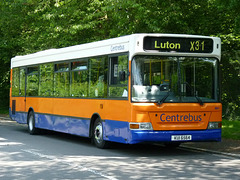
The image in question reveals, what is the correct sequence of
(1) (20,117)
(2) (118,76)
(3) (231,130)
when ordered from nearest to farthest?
(2) (118,76), (3) (231,130), (1) (20,117)

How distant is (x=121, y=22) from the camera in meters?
22.7

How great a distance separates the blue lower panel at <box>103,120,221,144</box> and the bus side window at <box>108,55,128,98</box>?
0.75m

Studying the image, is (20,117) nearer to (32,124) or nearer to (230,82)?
(32,124)

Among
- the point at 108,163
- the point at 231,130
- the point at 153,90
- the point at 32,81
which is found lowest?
the point at 108,163

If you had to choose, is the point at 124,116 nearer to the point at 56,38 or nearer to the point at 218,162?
the point at 218,162

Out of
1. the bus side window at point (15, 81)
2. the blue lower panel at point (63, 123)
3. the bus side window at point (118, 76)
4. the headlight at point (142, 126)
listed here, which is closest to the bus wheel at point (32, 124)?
the blue lower panel at point (63, 123)

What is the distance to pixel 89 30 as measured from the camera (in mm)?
28156

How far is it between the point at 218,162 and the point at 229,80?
490 inches

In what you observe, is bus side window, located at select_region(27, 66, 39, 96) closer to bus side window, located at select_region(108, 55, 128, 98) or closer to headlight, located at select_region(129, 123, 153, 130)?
bus side window, located at select_region(108, 55, 128, 98)

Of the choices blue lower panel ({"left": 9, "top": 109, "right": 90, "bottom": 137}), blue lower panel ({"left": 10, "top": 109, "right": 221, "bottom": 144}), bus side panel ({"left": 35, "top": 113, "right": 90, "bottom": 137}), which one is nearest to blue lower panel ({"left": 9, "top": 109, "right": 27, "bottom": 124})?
blue lower panel ({"left": 9, "top": 109, "right": 90, "bottom": 137})

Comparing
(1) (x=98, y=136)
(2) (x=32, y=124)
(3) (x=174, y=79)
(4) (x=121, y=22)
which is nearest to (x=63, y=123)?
(1) (x=98, y=136)

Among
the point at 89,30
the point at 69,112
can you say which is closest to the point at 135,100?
the point at 69,112

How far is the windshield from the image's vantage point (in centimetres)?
1316

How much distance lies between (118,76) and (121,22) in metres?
9.05
